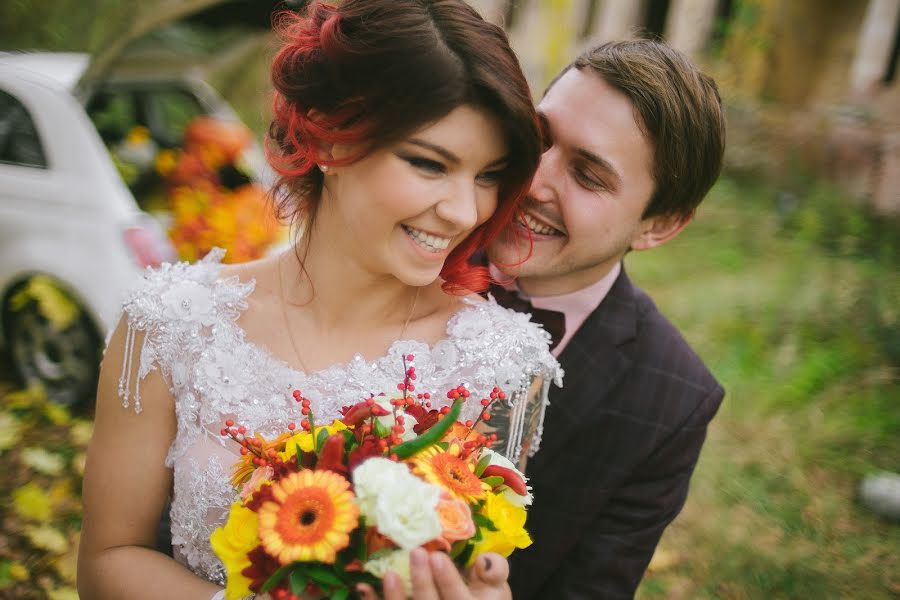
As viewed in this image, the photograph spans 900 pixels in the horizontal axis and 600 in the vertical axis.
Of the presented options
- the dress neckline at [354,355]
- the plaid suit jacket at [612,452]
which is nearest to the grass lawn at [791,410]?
the plaid suit jacket at [612,452]

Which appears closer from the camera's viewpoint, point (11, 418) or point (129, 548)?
point (129, 548)

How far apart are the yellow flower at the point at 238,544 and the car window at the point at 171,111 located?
14.3 feet

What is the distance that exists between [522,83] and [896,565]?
3.57 meters

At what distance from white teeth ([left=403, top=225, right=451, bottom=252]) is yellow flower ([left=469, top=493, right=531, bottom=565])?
645 mm

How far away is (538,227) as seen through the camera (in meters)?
2.24

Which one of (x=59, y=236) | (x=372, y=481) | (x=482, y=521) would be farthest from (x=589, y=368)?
(x=59, y=236)

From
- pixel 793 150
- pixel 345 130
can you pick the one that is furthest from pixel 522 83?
pixel 793 150

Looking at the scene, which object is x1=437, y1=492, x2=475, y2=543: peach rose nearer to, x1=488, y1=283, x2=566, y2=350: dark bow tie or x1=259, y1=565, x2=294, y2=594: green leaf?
x1=259, y1=565, x2=294, y2=594: green leaf

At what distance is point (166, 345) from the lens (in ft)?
6.01

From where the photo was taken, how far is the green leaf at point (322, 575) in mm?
1196

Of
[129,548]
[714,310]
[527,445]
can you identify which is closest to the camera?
[129,548]

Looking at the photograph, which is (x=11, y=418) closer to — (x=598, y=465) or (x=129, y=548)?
(x=129, y=548)

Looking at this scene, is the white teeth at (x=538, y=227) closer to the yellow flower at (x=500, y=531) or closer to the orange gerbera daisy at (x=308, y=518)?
the yellow flower at (x=500, y=531)

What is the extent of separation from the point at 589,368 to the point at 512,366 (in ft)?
1.61
